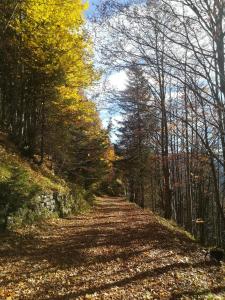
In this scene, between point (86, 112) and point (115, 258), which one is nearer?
point (115, 258)

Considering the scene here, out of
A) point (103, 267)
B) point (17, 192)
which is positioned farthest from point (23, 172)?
point (103, 267)

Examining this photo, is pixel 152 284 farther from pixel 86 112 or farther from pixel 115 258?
pixel 86 112

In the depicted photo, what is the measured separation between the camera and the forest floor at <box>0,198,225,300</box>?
281 inches

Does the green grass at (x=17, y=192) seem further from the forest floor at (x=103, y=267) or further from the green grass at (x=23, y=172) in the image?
the forest floor at (x=103, y=267)

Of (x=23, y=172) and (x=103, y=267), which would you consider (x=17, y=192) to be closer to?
(x=23, y=172)

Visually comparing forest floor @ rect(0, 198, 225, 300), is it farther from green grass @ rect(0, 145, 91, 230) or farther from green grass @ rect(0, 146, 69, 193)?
green grass @ rect(0, 146, 69, 193)

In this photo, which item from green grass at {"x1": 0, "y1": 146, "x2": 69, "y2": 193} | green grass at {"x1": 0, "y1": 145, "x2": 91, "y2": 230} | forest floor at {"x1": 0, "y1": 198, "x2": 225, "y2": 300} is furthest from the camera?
green grass at {"x1": 0, "y1": 146, "x2": 69, "y2": 193}

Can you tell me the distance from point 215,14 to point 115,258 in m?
6.35

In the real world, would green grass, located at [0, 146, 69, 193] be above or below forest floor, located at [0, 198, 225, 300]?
above

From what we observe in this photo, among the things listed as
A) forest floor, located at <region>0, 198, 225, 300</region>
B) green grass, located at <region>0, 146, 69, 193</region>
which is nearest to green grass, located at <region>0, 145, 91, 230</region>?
green grass, located at <region>0, 146, 69, 193</region>

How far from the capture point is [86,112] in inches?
760

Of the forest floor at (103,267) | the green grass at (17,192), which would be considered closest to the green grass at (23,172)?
the green grass at (17,192)

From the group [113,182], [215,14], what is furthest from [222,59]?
[113,182]

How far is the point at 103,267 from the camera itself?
8.80m
